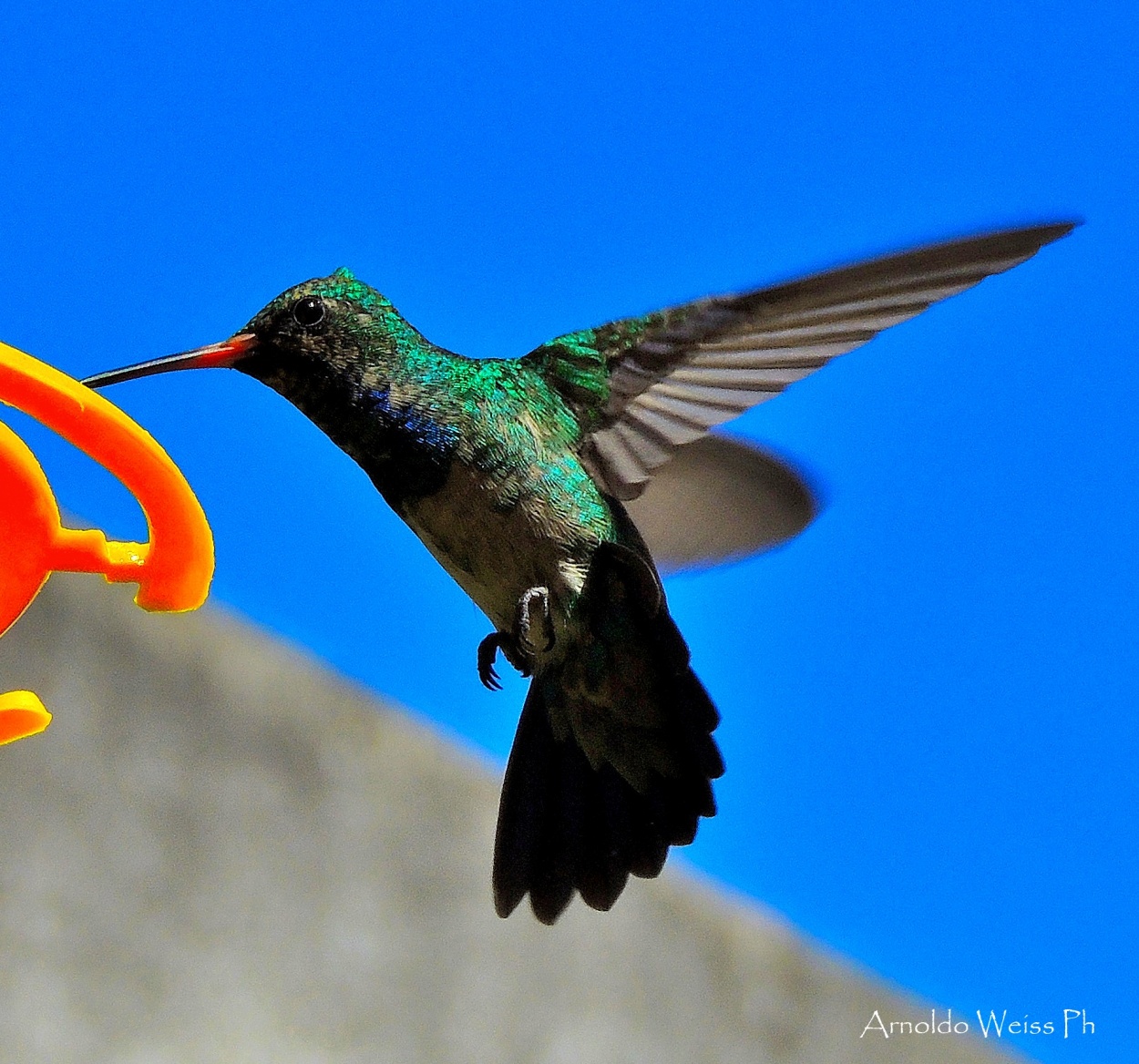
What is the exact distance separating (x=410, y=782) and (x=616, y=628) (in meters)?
6.48

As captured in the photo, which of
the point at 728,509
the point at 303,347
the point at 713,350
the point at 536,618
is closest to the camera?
the point at 303,347

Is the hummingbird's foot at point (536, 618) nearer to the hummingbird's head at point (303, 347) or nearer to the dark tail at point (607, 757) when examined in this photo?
the dark tail at point (607, 757)

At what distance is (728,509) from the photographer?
2.62m

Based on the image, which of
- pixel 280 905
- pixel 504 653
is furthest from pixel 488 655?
pixel 280 905

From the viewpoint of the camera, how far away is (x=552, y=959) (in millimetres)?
8391

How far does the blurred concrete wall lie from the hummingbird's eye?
5397 millimetres

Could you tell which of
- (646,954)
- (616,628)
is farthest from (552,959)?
(616,628)

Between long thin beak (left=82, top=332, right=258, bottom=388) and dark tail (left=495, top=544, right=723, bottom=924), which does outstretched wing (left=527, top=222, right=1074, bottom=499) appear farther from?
long thin beak (left=82, top=332, right=258, bottom=388)

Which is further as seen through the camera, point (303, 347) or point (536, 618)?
point (536, 618)

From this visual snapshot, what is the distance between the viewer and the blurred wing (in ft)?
8.49

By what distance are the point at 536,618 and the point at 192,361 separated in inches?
22.7

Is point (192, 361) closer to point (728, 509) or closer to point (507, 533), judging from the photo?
point (507, 533)

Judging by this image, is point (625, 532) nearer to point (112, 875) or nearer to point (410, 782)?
point (112, 875)

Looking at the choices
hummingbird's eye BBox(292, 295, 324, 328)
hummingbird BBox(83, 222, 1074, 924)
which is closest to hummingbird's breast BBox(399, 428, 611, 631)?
hummingbird BBox(83, 222, 1074, 924)
